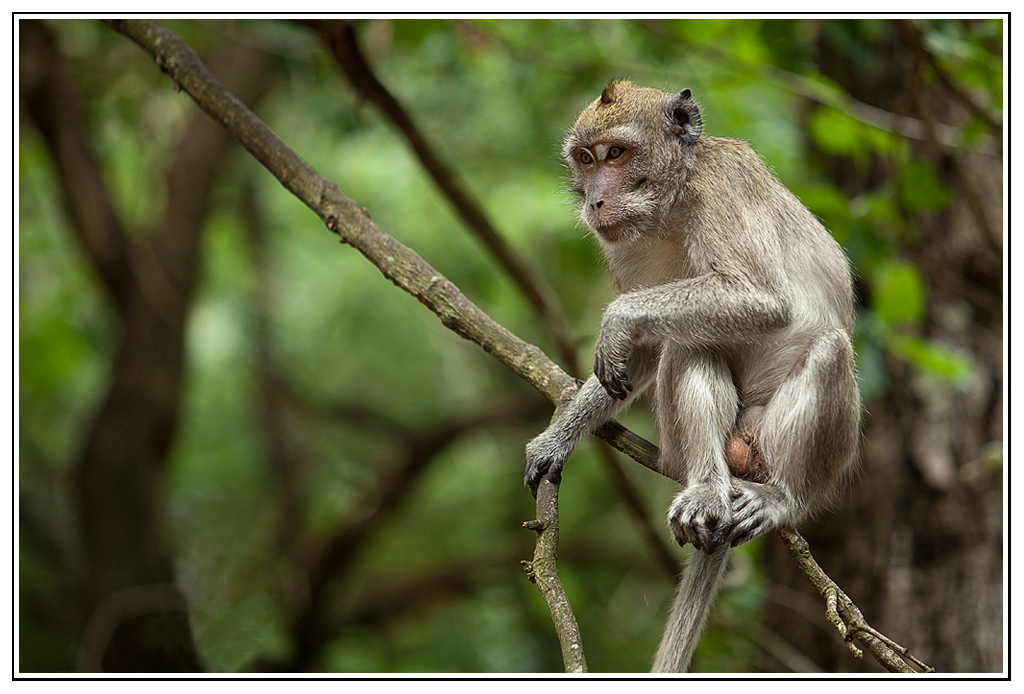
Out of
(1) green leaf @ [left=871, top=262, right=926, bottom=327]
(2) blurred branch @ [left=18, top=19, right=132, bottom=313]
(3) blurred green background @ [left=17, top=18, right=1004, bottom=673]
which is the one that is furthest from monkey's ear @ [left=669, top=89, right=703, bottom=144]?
(2) blurred branch @ [left=18, top=19, right=132, bottom=313]

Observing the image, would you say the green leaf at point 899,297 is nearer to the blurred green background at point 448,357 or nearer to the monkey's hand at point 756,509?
the blurred green background at point 448,357

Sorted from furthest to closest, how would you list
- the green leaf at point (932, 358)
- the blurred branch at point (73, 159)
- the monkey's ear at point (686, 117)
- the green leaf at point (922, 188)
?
the blurred branch at point (73, 159)
the green leaf at point (922, 188)
the green leaf at point (932, 358)
the monkey's ear at point (686, 117)

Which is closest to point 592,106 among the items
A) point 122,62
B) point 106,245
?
point 106,245

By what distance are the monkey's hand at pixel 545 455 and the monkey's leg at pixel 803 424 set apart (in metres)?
0.85

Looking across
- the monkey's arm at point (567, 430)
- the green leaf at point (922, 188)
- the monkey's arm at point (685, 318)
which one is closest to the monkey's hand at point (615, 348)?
the monkey's arm at point (685, 318)

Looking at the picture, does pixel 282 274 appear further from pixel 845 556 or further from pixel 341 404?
pixel 845 556

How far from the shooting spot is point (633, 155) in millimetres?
4434

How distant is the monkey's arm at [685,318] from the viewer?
4102mm

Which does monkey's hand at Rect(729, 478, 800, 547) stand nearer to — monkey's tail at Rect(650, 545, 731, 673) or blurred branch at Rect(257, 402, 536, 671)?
monkey's tail at Rect(650, 545, 731, 673)

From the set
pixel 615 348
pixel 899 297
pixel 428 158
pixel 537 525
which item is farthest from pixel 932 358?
pixel 428 158

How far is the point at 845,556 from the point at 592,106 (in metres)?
4.36

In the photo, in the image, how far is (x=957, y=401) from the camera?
270 inches

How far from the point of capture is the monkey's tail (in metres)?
4.27

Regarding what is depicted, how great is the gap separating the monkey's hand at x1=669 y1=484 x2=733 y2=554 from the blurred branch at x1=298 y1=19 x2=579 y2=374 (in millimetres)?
2202
